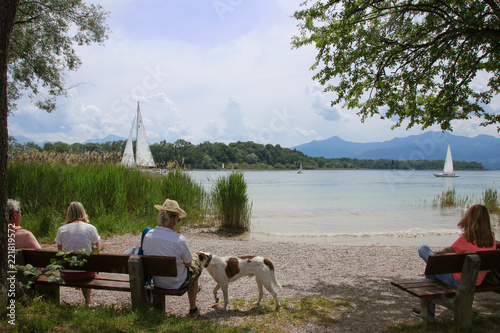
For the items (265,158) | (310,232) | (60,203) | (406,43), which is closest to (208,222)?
(310,232)

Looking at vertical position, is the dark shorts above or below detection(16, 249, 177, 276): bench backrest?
below

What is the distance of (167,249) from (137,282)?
477mm

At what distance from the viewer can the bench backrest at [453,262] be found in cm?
343

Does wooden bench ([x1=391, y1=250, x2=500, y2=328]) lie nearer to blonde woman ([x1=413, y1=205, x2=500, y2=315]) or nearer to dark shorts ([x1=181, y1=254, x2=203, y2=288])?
blonde woman ([x1=413, y1=205, x2=500, y2=315])

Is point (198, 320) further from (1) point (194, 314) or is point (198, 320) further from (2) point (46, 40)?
(2) point (46, 40)

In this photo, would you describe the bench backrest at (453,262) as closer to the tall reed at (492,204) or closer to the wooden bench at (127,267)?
the wooden bench at (127,267)

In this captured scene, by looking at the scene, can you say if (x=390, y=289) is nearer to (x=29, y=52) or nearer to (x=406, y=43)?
(x=406, y=43)

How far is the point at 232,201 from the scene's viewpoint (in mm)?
11867

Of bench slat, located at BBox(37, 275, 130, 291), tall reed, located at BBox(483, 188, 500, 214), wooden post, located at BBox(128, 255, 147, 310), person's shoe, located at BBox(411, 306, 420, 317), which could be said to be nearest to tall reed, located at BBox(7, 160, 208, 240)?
bench slat, located at BBox(37, 275, 130, 291)

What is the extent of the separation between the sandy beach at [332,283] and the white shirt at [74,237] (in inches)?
25.9

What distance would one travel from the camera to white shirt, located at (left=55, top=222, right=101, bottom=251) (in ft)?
13.6

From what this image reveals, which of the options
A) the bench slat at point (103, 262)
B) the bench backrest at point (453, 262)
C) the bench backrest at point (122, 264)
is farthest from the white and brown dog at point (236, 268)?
the bench backrest at point (453, 262)

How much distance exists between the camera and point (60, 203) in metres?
10.2

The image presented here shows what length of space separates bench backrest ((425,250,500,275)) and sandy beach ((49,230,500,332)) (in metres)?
0.77
